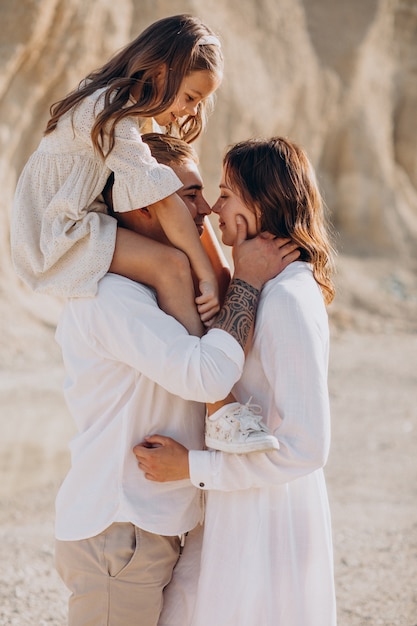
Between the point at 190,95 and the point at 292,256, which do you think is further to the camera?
the point at 190,95

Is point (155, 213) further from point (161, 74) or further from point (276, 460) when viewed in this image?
point (276, 460)

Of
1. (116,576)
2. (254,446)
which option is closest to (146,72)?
(254,446)

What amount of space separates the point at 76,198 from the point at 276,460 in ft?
3.17

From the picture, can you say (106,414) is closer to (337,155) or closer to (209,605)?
(209,605)

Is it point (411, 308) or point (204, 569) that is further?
point (411, 308)

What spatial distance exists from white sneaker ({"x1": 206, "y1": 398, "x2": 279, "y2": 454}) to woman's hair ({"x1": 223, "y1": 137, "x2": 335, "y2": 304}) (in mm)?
524

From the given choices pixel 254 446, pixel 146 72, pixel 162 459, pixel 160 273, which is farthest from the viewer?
pixel 146 72

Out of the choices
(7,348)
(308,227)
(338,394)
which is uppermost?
(308,227)

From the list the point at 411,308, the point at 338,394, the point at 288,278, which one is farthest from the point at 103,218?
the point at 411,308

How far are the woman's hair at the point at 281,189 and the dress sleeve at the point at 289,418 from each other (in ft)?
0.85

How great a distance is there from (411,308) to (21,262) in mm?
14413

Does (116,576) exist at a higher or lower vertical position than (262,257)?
lower

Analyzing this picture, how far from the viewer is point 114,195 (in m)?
2.49

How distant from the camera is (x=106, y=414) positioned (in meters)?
2.38
